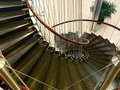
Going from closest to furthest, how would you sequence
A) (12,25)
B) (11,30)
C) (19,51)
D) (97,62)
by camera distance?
(19,51) < (11,30) < (12,25) < (97,62)

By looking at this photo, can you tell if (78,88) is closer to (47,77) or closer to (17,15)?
(47,77)

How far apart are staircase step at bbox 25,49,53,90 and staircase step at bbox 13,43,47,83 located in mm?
84

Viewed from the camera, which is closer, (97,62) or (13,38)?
(13,38)

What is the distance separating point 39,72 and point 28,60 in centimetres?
27

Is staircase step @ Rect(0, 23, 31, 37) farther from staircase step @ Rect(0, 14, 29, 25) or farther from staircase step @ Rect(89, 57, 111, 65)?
staircase step @ Rect(89, 57, 111, 65)

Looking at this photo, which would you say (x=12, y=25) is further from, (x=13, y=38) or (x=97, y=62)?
(x=97, y=62)

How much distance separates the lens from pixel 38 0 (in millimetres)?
4168

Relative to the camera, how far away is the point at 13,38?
7.08 feet

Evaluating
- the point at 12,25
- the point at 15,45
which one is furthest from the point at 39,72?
the point at 12,25

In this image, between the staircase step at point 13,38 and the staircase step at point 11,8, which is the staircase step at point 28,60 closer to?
the staircase step at point 13,38

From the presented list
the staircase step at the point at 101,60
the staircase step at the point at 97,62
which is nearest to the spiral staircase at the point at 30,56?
the staircase step at the point at 97,62

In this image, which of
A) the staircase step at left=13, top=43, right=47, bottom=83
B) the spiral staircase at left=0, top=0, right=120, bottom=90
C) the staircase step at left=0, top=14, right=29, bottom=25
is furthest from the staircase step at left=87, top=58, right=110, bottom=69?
the staircase step at left=0, top=14, right=29, bottom=25

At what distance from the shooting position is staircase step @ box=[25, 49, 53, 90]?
184 centimetres

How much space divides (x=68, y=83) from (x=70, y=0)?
4.18m
